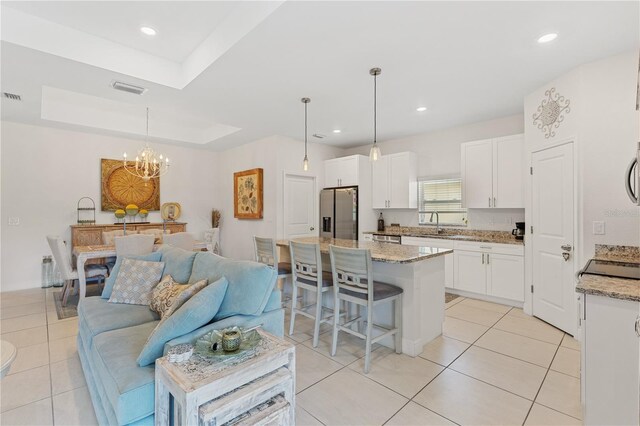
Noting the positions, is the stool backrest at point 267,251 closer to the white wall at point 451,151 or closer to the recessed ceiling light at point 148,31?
the recessed ceiling light at point 148,31

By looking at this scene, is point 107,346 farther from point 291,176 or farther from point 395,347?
point 291,176

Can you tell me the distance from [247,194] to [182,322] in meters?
4.41

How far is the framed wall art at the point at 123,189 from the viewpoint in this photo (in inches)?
213

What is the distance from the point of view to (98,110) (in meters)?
5.07

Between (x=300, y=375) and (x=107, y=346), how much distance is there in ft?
4.45

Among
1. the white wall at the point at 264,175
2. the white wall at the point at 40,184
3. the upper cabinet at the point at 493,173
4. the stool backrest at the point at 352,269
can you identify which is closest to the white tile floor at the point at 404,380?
the stool backrest at the point at 352,269

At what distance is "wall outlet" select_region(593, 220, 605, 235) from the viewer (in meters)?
2.73

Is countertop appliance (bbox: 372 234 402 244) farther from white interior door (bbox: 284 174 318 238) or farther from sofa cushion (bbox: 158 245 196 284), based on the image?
sofa cushion (bbox: 158 245 196 284)

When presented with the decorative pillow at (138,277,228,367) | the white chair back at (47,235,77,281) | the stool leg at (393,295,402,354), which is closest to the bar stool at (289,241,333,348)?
the stool leg at (393,295,402,354)

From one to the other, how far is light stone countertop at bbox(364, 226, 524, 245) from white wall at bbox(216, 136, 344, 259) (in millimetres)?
1781

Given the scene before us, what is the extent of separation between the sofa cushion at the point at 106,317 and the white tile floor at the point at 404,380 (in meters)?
0.43

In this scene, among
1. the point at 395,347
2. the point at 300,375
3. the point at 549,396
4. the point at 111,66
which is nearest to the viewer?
the point at 549,396

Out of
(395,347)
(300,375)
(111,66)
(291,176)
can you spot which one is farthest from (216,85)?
(395,347)

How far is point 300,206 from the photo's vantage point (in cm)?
567
